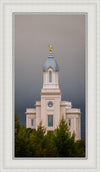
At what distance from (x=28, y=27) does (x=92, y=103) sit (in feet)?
6.88

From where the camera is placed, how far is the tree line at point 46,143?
20.5 ft

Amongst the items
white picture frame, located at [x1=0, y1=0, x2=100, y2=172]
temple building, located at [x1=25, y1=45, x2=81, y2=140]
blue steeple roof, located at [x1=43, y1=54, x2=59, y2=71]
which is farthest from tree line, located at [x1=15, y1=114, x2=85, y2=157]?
blue steeple roof, located at [x1=43, y1=54, x2=59, y2=71]

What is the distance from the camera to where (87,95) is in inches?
225

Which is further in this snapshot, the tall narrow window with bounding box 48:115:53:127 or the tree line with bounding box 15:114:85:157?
the tall narrow window with bounding box 48:115:53:127

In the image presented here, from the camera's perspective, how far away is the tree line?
20.5 ft

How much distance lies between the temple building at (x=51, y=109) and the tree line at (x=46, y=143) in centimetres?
12

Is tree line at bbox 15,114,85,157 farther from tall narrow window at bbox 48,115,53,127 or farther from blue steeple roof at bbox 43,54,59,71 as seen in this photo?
blue steeple roof at bbox 43,54,59,71

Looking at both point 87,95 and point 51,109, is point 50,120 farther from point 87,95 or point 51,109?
point 87,95

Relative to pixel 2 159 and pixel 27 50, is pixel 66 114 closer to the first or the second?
pixel 27 50

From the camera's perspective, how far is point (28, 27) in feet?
23.0

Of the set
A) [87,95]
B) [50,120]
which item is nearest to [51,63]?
[50,120]

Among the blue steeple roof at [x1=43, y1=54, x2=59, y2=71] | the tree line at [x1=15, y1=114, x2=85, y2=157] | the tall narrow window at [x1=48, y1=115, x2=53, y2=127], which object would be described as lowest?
the tree line at [x1=15, y1=114, x2=85, y2=157]

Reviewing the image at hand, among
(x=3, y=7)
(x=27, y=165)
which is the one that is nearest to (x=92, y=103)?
(x=27, y=165)

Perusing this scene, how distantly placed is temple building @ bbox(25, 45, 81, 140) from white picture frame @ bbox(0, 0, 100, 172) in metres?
1.20
